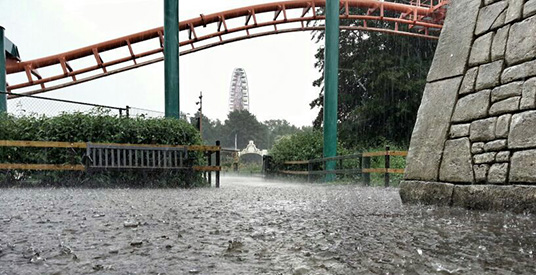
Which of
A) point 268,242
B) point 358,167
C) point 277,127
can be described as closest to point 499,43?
point 268,242

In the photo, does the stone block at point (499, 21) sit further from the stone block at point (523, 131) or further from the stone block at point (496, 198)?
the stone block at point (496, 198)

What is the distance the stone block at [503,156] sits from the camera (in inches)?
129

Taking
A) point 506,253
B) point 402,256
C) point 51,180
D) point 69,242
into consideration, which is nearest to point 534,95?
point 506,253

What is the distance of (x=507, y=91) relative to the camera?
3.36 m

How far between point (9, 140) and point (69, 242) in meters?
→ 6.69

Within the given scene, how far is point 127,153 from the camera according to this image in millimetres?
7863

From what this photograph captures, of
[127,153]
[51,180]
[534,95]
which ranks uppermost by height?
[534,95]

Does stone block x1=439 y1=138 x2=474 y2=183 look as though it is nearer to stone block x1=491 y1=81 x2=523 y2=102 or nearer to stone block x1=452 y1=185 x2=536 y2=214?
stone block x1=452 y1=185 x2=536 y2=214

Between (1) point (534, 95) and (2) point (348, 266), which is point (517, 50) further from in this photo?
(2) point (348, 266)

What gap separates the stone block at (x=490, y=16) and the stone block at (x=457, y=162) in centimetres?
113

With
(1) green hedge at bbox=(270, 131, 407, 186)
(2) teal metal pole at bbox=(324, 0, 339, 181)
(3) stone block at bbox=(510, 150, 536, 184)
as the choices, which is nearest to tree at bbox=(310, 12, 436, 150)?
(1) green hedge at bbox=(270, 131, 407, 186)

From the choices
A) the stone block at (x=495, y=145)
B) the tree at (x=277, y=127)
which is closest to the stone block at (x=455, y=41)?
the stone block at (x=495, y=145)

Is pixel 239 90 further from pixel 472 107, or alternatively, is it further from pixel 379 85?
pixel 472 107

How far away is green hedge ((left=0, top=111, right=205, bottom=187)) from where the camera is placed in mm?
7504
